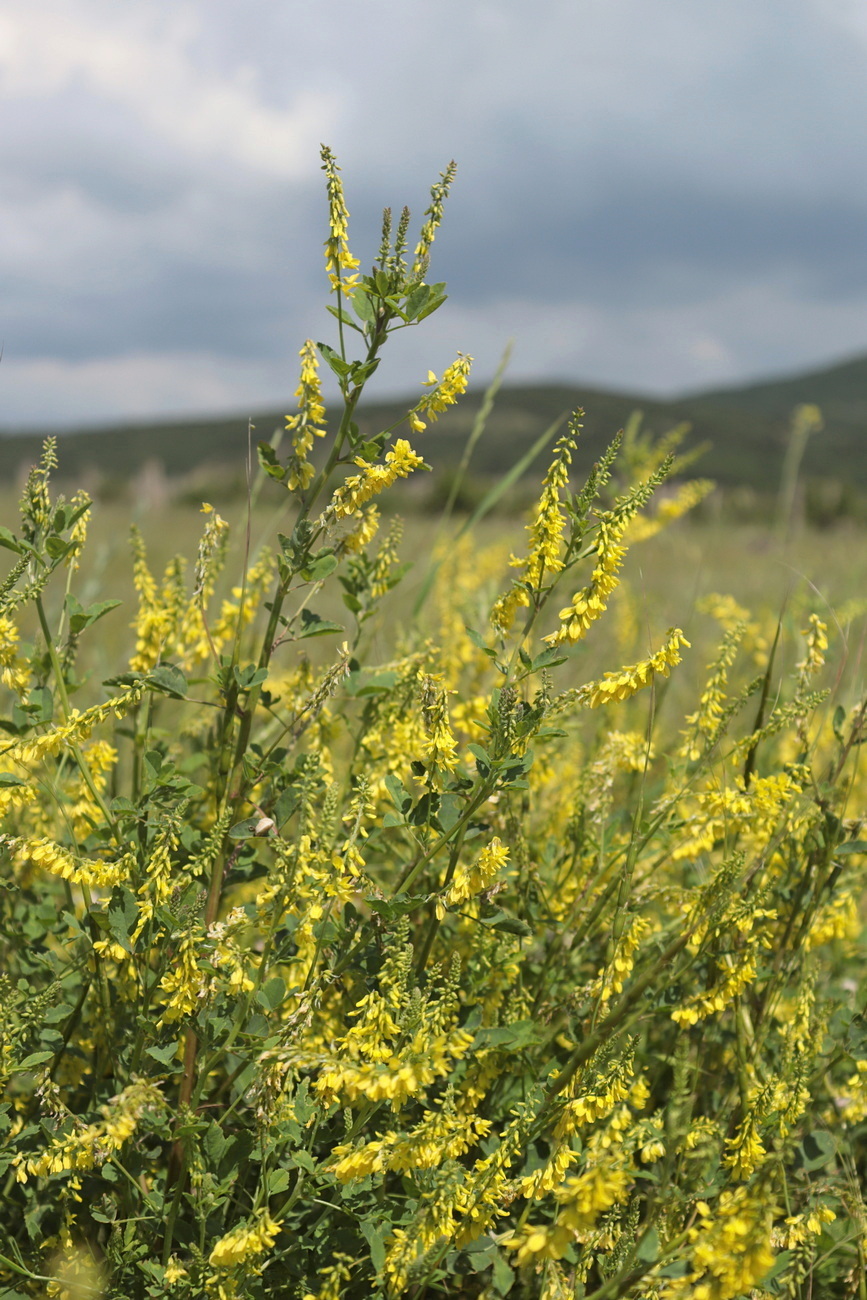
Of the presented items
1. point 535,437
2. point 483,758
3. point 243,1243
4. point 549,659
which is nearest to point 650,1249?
point 243,1243

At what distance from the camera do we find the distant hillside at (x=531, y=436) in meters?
75.5

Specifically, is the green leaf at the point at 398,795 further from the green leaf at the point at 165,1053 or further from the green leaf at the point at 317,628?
the green leaf at the point at 165,1053

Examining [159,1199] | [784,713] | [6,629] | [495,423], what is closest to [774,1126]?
[784,713]

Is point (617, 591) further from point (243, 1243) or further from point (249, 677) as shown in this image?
point (243, 1243)

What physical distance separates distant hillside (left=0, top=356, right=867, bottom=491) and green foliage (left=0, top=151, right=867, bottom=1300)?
67.0 meters

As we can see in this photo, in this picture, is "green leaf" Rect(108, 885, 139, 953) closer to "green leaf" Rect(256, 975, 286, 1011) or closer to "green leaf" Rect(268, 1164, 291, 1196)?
"green leaf" Rect(256, 975, 286, 1011)

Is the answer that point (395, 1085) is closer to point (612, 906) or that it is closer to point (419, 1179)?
point (419, 1179)

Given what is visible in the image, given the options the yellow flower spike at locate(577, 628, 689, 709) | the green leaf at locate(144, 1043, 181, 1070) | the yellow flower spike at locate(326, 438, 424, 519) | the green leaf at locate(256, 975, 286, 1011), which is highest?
the yellow flower spike at locate(326, 438, 424, 519)

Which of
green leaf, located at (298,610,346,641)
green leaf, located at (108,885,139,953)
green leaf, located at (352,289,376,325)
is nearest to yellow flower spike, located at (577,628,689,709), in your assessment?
green leaf, located at (298,610,346,641)

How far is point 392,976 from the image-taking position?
147 cm

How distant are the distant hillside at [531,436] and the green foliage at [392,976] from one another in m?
67.0

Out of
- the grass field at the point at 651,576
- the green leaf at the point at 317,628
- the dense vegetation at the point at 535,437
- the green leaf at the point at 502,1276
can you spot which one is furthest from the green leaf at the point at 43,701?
the dense vegetation at the point at 535,437

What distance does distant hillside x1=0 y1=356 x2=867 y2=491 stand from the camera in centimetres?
7550

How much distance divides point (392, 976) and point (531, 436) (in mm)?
84475
